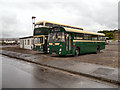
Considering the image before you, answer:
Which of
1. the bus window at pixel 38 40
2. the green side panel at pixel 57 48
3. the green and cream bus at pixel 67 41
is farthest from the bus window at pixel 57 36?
the bus window at pixel 38 40

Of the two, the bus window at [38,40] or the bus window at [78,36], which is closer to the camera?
the bus window at [78,36]

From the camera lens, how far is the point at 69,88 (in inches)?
178

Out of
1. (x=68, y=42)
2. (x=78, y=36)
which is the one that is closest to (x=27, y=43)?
(x=78, y=36)

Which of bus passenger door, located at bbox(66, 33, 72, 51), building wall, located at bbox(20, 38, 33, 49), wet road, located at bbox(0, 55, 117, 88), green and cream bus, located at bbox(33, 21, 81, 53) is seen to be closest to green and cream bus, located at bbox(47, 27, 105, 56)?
bus passenger door, located at bbox(66, 33, 72, 51)

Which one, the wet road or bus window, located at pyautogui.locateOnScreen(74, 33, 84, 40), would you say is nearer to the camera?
the wet road

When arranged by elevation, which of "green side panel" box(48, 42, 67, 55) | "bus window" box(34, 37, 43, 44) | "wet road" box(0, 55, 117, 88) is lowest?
"wet road" box(0, 55, 117, 88)

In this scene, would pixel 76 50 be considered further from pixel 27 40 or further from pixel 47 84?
pixel 27 40

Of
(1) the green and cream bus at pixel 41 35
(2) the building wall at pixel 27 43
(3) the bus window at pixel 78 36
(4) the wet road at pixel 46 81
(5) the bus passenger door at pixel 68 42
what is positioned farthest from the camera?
(2) the building wall at pixel 27 43

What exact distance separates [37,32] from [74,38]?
6004mm

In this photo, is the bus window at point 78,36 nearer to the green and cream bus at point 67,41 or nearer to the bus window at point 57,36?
the green and cream bus at point 67,41

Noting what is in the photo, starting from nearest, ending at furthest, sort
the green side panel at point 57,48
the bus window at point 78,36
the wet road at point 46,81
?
the wet road at point 46,81 → the green side panel at point 57,48 → the bus window at point 78,36

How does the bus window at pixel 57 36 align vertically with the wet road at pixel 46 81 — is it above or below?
above

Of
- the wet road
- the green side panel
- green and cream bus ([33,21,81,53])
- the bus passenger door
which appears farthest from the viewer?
green and cream bus ([33,21,81,53])

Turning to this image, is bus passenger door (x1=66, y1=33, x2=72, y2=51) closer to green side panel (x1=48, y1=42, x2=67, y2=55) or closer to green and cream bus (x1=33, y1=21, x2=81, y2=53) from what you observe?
green side panel (x1=48, y1=42, x2=67, y2=55)
